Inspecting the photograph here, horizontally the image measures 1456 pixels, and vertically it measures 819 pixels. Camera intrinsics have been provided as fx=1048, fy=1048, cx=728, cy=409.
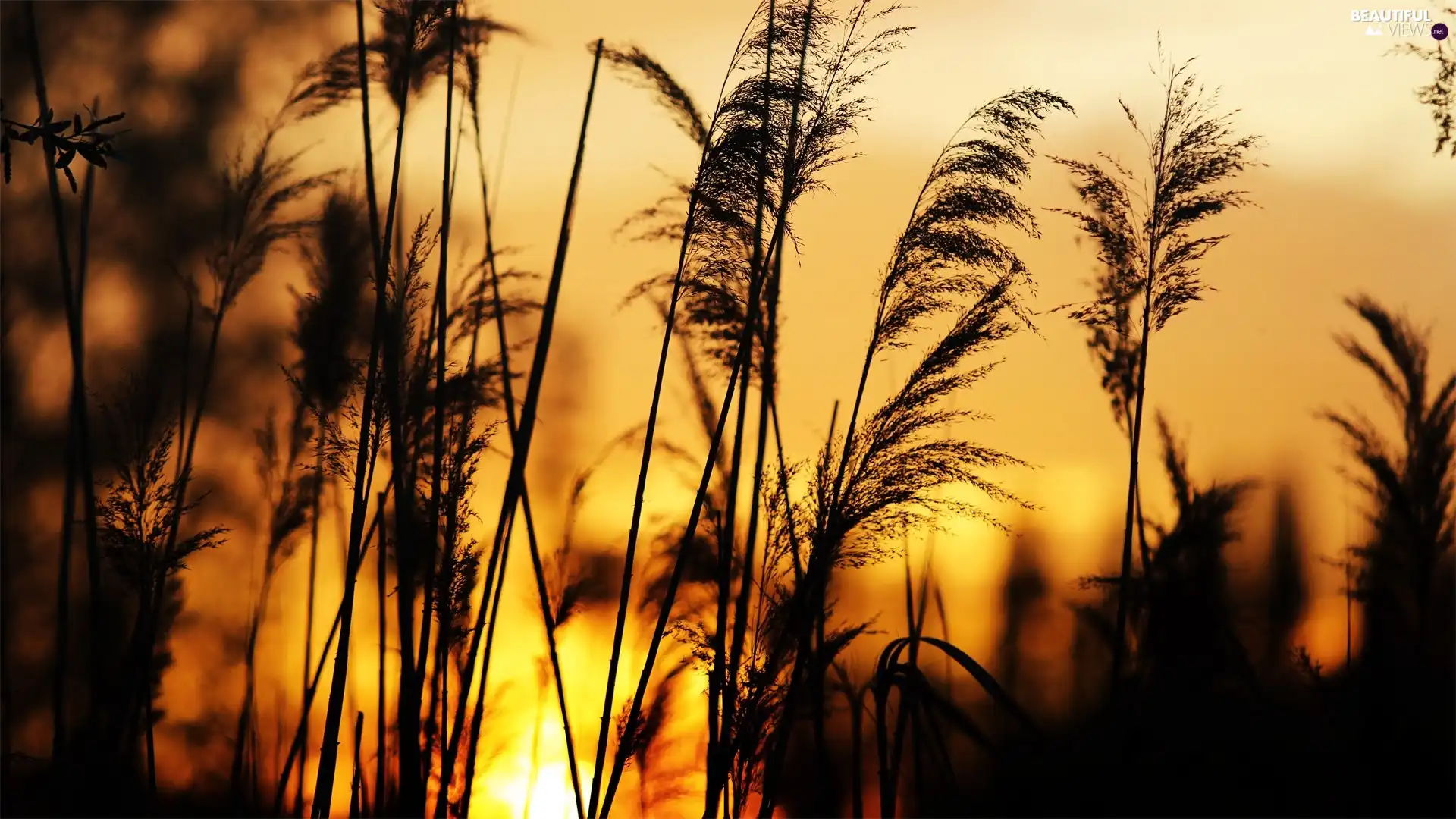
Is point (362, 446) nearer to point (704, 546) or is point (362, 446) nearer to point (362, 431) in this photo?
point (362, 431)

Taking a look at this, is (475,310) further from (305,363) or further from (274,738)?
(274,738)

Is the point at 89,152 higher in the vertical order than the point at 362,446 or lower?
higher

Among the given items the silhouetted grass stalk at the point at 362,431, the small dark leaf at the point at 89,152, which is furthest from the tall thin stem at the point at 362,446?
the small dark leaf at the point at 89,152

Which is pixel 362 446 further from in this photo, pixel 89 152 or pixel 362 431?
pixel 89 152

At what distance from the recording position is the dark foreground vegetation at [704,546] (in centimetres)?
267

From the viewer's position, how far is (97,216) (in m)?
4.15

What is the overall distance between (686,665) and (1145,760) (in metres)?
1.38

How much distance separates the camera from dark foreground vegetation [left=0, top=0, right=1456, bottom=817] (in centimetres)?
267

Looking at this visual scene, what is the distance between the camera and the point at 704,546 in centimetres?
292

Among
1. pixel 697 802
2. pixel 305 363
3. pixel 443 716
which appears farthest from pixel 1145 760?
pixel 305 363

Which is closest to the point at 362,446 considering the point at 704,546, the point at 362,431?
the point at 362,431

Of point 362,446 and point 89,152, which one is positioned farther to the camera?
point 362,446

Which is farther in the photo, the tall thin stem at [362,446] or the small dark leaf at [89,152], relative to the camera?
the tall thin stem at [362,446]

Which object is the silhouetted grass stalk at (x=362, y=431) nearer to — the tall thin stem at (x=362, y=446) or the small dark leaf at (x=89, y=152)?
the tall thin stem at (x=362, y=446)
